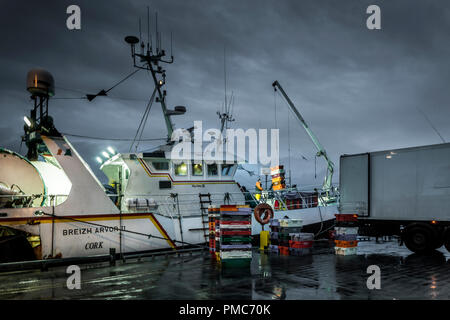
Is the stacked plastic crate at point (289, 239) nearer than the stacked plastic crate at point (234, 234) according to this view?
No

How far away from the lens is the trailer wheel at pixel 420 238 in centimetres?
1227

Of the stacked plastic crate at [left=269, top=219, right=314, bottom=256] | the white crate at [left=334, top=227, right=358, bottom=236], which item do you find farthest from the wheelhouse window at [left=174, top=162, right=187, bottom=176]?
the white crate at [left=334, top=227, right=358, bottom=236]

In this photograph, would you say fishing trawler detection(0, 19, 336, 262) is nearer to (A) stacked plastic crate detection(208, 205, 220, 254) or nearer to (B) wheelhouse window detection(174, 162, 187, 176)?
(B) wheelhouse window detection(174, 162, 187, 176)

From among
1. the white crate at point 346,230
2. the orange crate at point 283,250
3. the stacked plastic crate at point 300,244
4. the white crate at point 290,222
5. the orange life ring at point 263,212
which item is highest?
the orange life ring at point 263,212

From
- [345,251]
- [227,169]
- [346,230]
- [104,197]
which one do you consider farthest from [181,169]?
[345,251]

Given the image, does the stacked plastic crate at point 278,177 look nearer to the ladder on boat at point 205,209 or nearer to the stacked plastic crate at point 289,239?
the ladder on boat at point 205,209

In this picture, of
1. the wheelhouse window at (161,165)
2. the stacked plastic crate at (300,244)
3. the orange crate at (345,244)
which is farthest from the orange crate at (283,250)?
the wheelhouse window at (161,165)

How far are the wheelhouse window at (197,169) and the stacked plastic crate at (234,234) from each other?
5384mm

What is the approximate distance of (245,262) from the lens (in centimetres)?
1042

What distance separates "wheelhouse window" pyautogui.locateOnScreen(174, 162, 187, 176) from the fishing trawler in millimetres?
48

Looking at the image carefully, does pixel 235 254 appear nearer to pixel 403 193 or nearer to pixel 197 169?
pixel 197 169
